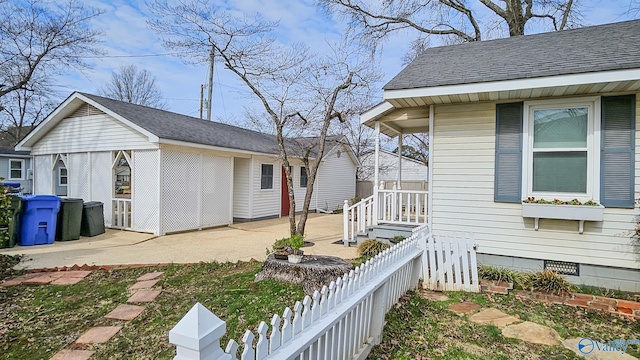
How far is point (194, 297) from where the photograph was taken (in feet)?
13.2

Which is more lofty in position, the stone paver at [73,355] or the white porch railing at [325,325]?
the white porch railing at [325,325]

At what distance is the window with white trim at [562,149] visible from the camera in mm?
4781

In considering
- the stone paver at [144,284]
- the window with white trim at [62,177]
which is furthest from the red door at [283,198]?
the stone paver at [144,284]

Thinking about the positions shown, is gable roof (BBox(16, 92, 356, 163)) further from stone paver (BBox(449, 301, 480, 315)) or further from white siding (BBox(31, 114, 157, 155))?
stone paver (BBox(449, 301, 480, 315))

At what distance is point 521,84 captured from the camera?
15.6 ft

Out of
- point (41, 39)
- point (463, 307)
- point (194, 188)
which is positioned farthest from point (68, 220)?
point (41, 39)

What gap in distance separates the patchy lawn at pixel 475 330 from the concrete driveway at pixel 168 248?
9.00 ft

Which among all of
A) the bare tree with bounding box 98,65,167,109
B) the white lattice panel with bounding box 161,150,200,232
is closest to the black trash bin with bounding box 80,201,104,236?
the white lattice panel with bounding box 161,150,200,232

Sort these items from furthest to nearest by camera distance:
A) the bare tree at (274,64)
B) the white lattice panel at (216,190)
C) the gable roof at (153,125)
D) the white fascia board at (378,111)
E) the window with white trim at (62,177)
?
the window with white trim at (62,177) → the white lattice panel at (216,190) → the gable roof at (153,125) → the bare tree at (274,64) → the white fascia board at (378,111)

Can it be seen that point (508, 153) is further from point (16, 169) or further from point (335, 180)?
point (16, 169)

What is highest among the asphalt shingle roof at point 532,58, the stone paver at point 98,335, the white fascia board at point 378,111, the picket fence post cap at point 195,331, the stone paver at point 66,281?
the asphalt shingle roof at point 532,58

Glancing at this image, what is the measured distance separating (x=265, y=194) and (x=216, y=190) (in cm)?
243

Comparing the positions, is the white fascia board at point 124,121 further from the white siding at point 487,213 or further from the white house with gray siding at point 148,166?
the white siding at point 487,213

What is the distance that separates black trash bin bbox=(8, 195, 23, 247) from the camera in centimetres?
693
